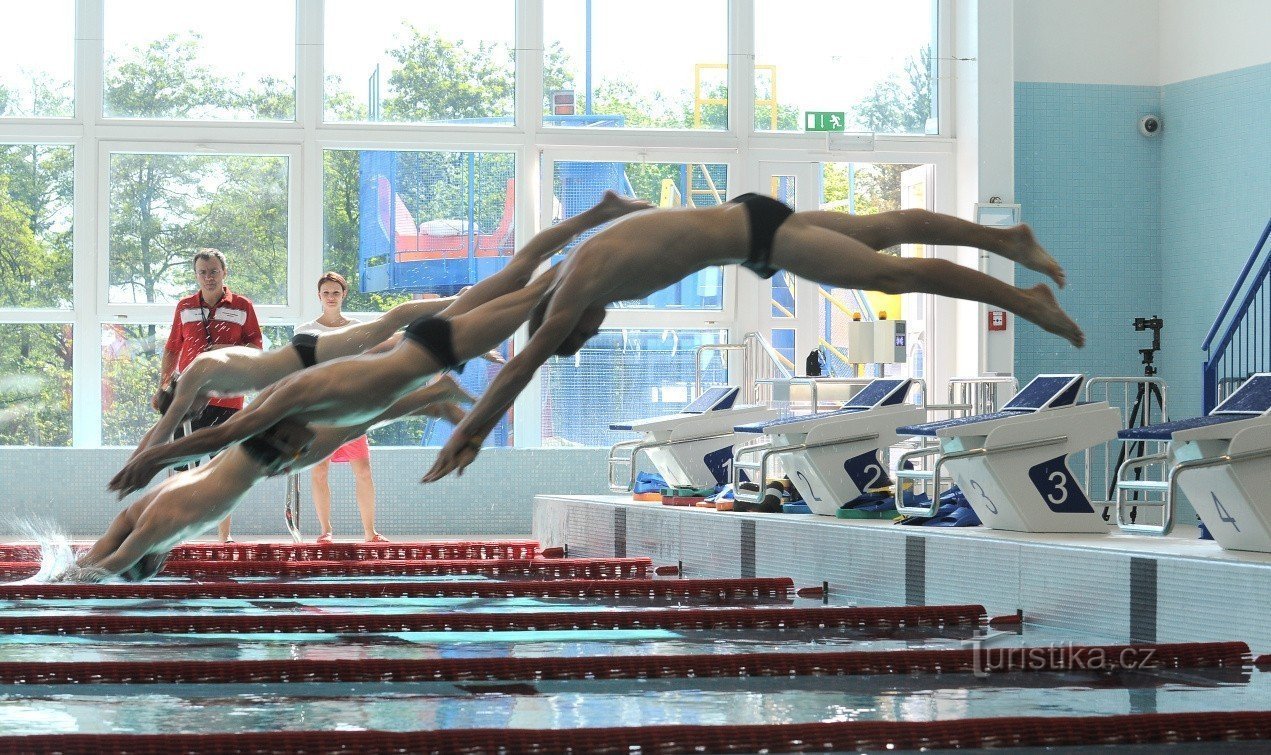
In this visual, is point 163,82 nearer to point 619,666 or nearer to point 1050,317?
point 619,666

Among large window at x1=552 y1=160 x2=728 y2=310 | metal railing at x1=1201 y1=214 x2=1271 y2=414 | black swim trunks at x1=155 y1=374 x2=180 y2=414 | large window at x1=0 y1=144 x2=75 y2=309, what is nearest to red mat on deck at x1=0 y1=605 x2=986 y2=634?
black swim trunks at x1=155 y1=374 x2=180 y2=414

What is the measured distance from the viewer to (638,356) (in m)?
12.5

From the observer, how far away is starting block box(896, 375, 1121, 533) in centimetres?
634

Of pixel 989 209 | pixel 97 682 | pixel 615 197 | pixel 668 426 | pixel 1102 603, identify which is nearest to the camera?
pixel 97 682

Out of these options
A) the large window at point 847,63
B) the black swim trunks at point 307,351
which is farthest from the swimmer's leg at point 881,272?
the large window at point 847,63

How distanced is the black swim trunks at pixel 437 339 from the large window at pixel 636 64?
8267 mm

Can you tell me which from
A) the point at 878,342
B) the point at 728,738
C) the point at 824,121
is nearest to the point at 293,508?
the point at 878,342

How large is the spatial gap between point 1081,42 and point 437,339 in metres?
9.56

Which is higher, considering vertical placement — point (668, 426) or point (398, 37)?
point (398, 37)

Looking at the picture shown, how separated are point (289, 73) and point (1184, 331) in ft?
25.1

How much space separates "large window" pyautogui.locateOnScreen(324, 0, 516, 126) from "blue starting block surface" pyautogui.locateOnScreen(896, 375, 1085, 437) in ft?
21.5

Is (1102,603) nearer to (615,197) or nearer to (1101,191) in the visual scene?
(615,197)

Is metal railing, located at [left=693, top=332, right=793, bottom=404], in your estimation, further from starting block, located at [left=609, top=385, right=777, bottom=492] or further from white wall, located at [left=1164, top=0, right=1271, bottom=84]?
white wall, located at [left=1164, top=0, right=1271, bottom=84]

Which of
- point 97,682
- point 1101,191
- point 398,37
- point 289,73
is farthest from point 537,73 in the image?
point 97,682
